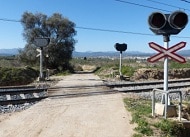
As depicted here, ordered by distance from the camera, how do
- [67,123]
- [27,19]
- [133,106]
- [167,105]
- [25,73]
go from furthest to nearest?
[27,19]
[25,73]
[133,106]
[167,105]
[67,123]

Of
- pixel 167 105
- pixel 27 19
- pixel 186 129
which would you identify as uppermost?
pixel 27 19

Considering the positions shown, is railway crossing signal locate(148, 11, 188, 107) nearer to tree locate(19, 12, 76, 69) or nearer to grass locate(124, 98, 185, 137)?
grass locate(124, 98, 185, 137)

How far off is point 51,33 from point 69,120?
38636 mm

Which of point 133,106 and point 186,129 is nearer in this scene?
point 186,129

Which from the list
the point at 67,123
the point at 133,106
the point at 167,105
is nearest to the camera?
the point at 67,123

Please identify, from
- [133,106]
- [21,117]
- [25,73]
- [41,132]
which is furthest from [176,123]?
[25,73]

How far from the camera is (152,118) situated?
10.3 m

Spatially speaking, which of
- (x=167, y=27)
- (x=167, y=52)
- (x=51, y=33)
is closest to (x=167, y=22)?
(x=167, y=27)

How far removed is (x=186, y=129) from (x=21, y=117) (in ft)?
15.9

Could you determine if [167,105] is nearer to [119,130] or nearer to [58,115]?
[119,130]

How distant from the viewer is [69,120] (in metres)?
10.2

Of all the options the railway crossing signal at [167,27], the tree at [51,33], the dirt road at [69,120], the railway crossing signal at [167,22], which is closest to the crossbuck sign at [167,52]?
the railway crossing signal at [167,27]

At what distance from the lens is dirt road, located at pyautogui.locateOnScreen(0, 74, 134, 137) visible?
8778 millimetres

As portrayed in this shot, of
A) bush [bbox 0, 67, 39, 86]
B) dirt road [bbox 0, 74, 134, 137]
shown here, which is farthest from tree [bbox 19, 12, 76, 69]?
dirt road [bbox 0, 74, 134, 137]
